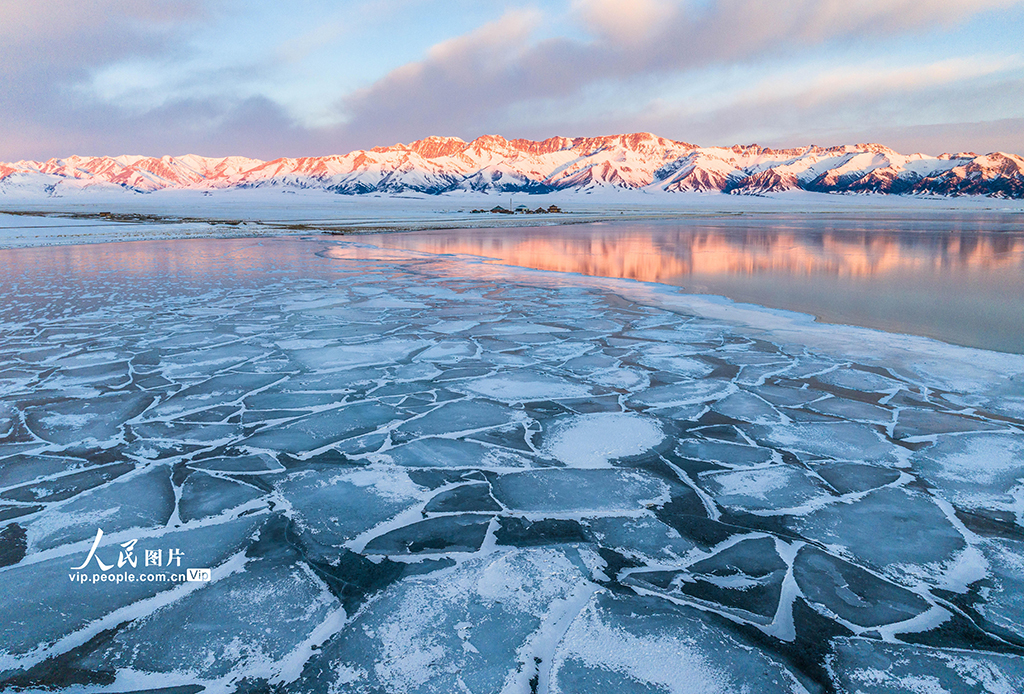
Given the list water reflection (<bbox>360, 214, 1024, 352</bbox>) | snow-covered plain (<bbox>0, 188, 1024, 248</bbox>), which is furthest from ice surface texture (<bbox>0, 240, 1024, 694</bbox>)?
snow-covered plain (<bbox>0, 188, 1024, 248</bbox>)

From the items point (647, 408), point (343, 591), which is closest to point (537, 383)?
point (647, 408)

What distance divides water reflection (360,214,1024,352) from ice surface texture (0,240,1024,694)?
2578mm

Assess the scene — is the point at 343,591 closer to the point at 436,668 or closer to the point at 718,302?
the point at 436,668

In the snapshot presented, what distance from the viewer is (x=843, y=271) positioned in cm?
1116

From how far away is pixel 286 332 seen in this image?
20.3 ft

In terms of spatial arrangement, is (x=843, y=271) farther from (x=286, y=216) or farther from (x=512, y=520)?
(x=286, y=216)

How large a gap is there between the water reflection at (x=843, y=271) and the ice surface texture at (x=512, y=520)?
258cm

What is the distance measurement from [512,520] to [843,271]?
11.0 meters

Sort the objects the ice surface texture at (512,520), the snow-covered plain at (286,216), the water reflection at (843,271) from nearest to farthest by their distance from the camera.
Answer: the ice surface texture at (512,520)
the water reflection at (843,271)
the snow-covered plain at (286,216)

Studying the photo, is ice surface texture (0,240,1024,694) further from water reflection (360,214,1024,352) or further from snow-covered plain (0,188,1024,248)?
snow-covered plain (0,188,1024,248)

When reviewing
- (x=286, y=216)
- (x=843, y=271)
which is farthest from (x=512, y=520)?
(x=286, y=216)

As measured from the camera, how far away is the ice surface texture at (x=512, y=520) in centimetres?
186

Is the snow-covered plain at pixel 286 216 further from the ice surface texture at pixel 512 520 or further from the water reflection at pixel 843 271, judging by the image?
the ice surface texture at pixel 512 520

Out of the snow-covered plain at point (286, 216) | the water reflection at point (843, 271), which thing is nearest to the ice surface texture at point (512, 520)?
the water reflection at point (843, 271)
